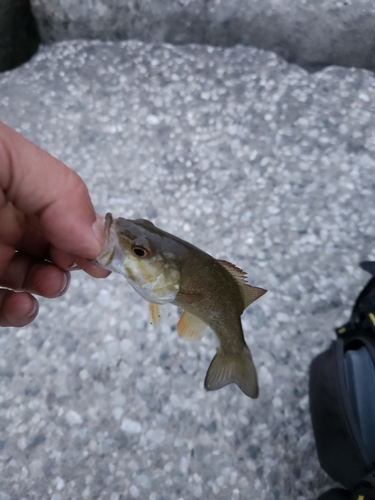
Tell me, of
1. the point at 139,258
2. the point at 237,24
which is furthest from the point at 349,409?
the point at 237,24

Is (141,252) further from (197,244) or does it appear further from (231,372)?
(197,244)

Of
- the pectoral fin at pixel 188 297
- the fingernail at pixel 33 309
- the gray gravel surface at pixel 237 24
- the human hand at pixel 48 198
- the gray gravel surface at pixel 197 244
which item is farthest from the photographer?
the gray gravel surface at pixel 237 24

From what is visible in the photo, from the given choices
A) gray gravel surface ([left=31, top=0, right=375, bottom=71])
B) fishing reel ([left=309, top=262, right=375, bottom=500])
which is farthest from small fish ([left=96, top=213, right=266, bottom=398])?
gray gravel surface ([left=31, top=0, right=375, bottom=71])

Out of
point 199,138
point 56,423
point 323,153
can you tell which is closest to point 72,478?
point 56,423

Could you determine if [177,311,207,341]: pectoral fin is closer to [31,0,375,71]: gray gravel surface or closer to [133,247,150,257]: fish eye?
[133,247,150,257]: fish eye

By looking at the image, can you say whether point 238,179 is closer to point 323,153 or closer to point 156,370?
point 323,153

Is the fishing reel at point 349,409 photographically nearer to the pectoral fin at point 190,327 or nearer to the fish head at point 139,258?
the pectoral fin at point 190,327

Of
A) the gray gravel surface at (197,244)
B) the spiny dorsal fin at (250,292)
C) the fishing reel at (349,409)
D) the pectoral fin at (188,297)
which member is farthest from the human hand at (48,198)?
the fishing reel at (349,409)
